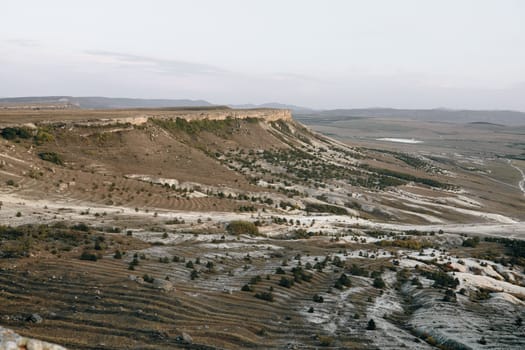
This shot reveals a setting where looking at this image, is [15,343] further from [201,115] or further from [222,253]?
[201,115]

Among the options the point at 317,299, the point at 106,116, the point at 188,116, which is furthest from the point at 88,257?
the point at 188,116

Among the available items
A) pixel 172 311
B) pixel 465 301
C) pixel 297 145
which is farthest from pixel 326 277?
pixel 297 145

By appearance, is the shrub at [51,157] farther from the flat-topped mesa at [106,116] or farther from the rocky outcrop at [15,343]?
the rocky outcrop at [15,343]

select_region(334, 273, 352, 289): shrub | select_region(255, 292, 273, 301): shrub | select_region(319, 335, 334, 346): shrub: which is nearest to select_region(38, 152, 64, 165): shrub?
select_region(255, 292, 273, 301): shrub

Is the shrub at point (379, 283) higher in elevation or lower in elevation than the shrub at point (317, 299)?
lower

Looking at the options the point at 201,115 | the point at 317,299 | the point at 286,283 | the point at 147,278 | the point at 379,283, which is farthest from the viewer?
the point at 201,115

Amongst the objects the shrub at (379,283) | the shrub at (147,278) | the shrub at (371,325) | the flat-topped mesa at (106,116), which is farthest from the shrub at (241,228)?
the flat-topped mesa at (106,116)

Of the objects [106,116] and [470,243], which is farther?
[106,116]
